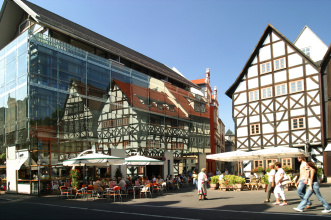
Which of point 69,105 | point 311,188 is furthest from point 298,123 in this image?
point 311,188

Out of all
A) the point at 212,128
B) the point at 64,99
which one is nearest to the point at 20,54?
the point at 64,99

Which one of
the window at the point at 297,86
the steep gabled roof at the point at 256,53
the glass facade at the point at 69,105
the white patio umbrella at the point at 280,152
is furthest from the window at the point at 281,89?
the white patio umbrella at the point at 280,152

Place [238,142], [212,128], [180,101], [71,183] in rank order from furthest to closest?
[212,128] → [180,101] → [238,142] → [71,183]

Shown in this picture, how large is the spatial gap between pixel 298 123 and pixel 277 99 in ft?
10.6

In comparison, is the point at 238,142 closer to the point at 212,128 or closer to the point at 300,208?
A: the point at 212,128

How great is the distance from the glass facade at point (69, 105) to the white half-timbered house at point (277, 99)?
841 cm

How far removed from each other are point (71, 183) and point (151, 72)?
19305 mm

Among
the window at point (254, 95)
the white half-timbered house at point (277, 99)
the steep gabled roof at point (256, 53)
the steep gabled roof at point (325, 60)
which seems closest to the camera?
the steep gabled roof at point (325, 60)

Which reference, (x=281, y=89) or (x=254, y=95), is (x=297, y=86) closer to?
(x=281, y=89)

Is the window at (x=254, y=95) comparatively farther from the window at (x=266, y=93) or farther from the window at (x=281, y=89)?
the window at (x=281, y=89)

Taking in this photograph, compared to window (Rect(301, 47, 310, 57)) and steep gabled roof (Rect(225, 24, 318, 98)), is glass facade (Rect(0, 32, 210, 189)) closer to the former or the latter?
steep gabled roof (Rect(225, 24, 318, 98))

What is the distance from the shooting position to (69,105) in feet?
82.9

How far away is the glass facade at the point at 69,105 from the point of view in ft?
74.9

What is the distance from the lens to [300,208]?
34.4 feet
